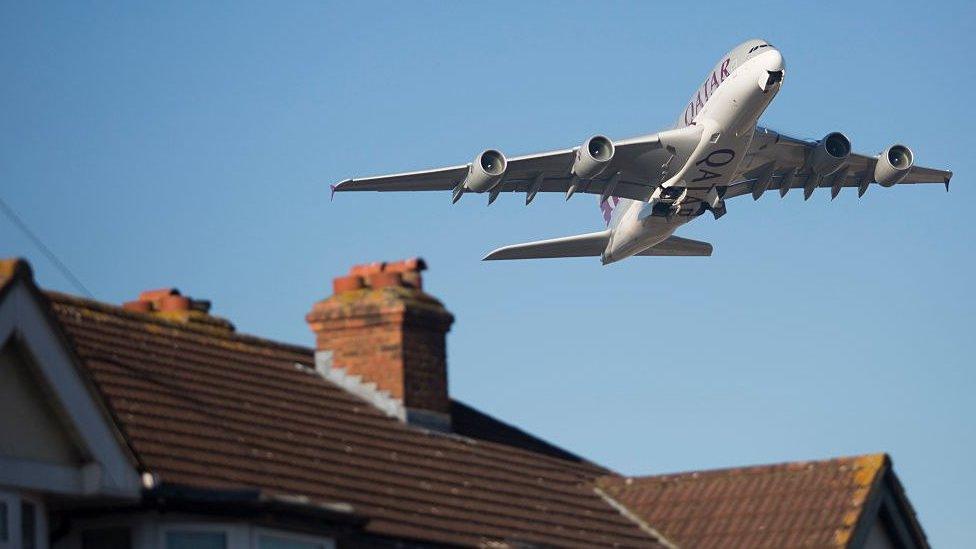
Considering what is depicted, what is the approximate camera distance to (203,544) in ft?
→ 42.7

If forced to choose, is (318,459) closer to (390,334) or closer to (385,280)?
(390,334)

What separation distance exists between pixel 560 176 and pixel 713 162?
3.38 m

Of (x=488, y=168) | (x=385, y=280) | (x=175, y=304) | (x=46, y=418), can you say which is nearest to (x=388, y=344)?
(x=385, y=280)

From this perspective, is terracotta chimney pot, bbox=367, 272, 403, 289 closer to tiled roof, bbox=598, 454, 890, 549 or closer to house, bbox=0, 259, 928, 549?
house, bbox=0, 259, 928, 549

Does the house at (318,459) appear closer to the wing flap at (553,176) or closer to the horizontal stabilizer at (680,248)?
the wing flap at (553,176)

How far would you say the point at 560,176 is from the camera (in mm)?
35000

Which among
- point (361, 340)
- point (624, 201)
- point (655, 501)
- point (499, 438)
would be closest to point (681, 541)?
point (655, 501)

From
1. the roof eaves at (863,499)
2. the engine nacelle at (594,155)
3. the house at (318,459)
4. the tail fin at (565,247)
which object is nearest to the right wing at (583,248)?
the tail fin at (565,247)

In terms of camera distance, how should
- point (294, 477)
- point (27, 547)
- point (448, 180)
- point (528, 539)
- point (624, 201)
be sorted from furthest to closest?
point (624, 201) < point (448, 180) < point (528, 539) < point (294, 477) < point (27, 547)

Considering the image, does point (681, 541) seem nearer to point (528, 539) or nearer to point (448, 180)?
point (528, 539)

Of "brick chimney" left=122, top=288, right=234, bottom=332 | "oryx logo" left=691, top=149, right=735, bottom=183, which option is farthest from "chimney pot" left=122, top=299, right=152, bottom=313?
"oryx logo" left=691, top=149, right=735, bottom=183

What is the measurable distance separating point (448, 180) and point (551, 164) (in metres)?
2.33

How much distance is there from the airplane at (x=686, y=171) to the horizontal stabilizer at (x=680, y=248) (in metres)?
0.02

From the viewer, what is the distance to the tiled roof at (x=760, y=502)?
19.7m
